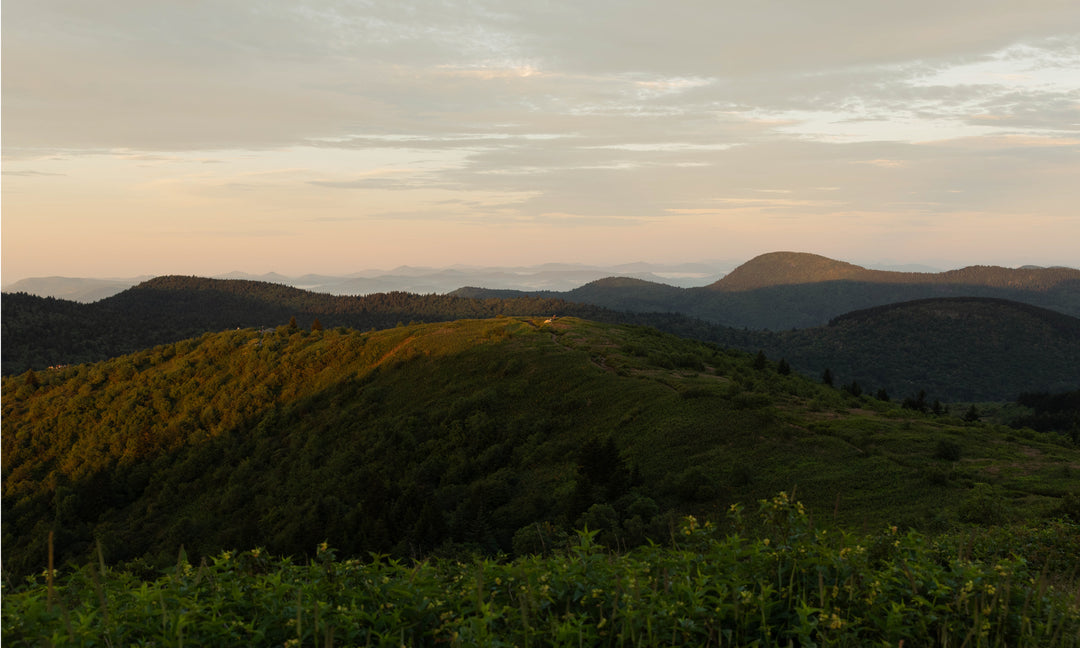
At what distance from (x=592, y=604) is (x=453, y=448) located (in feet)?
93.8

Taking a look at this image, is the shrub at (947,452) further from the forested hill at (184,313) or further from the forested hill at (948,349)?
the forested hill at (948,349)

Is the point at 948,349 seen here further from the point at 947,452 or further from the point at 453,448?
the point at 453,448

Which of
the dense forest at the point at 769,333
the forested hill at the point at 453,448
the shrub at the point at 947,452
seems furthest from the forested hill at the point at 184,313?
the shrub at the point at 947,452

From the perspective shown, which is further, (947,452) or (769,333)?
(769,333)

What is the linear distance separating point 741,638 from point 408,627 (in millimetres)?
2735

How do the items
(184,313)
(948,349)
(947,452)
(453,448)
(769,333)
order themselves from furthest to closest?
(769,333) → (184,313) → (948,349) → (453,448) → (947,452)

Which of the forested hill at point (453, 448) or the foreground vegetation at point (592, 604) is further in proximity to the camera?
the forested hill at point (453, 448)

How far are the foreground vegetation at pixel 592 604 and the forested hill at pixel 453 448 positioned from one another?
1.00 meters

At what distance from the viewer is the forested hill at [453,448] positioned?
64.6 feet

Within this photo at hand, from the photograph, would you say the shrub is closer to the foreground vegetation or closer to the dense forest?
the foreground vegetation

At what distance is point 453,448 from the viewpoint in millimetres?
33062

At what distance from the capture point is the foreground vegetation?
4668mm

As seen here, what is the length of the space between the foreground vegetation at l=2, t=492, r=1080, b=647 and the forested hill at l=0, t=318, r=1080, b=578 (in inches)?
39.3

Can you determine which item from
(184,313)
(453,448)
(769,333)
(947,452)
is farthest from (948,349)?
(184,313)
